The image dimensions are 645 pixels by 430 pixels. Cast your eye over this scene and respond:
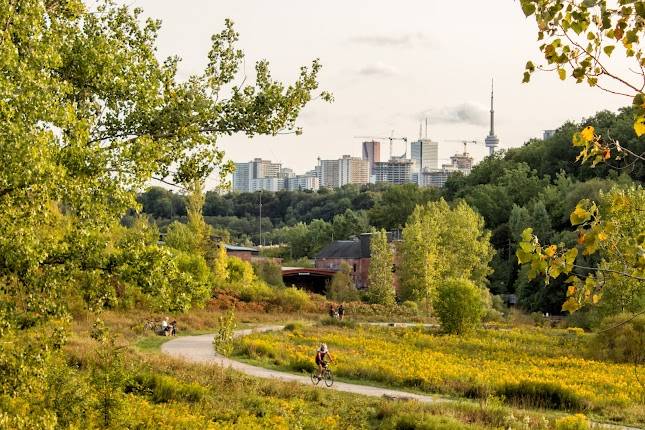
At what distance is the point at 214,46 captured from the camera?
1297 centimetres

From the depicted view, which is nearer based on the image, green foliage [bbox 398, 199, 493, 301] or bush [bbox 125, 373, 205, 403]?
bush [bbox 125, 373, 205, 403]

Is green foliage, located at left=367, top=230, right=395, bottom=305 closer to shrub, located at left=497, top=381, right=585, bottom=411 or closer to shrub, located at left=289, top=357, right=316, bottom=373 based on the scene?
shrub, located at left=289, top=357, right=316, bottom=373

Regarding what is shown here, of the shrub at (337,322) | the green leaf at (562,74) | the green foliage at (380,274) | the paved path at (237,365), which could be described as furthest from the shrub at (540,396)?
the green foliage at (380,274)

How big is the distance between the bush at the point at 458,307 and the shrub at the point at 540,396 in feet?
65.0

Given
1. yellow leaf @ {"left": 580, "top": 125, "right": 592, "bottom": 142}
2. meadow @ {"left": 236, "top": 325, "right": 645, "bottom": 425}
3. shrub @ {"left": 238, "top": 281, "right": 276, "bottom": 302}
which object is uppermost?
yellow leaf @ {"left": 580, "top": 125, "right": 592, "bottom": 142}

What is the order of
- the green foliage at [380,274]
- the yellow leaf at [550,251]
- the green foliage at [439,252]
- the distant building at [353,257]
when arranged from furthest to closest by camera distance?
the distant building at [353,257] → the green foliage at [380,274] → the green foliage at [439,252] → the yellow leaf at [550,251]

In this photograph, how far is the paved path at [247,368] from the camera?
21.8 m

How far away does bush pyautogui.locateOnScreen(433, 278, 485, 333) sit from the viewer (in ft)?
141

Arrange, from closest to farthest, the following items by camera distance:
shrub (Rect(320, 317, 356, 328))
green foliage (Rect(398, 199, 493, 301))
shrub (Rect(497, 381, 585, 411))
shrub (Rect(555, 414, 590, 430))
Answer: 1. shrub (Rect(555, 414, 590, 430))
2. shrub (Rect(497, 381, 585, 411))
3. shrub (Rect(320, 317, 356, 328))
4. green foliage (Rect(398, 199, 493, 301))

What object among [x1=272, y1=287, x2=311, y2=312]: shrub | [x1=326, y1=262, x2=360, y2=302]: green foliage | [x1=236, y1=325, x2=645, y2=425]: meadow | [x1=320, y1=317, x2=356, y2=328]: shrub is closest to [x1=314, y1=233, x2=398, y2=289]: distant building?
[x1=326, y1=262, x2=360, y2=302]: green foliage

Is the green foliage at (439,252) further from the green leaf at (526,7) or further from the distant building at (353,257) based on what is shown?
the green leaf at (526,7)

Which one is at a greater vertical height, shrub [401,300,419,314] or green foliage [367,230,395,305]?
green foliage [367,230,395,305]

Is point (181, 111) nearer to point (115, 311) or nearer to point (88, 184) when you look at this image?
point (88, 184)

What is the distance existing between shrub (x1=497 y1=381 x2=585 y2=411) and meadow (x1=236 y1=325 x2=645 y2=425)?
0.03m
